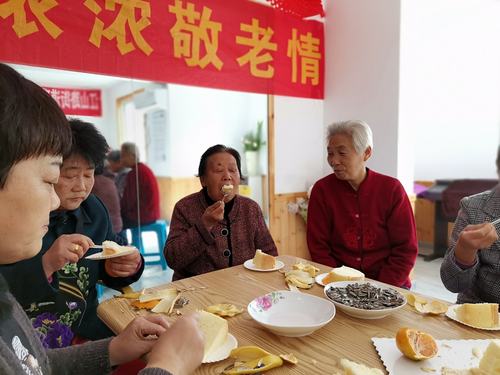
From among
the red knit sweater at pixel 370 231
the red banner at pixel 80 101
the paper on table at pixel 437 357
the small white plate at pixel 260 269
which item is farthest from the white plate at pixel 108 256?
the red banner at pixel 80 101

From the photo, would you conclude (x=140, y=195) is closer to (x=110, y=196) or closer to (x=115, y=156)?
(x=110, y=196)

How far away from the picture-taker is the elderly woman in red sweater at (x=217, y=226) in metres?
1.86

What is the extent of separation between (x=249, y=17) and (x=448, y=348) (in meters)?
3.11

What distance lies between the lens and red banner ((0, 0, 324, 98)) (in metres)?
2.32

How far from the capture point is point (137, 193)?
336 cm

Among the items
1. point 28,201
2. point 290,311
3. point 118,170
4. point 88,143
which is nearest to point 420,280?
point 290,311

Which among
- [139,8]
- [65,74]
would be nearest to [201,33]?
[139,8]

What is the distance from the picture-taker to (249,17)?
3234mm

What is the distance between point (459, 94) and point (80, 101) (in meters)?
4.96

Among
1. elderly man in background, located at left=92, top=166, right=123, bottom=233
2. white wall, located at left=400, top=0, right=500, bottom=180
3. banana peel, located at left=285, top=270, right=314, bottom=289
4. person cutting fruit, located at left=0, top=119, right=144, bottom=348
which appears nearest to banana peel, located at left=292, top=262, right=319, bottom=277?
banana peel, located at left=285, top=270, right=314, bottom=289

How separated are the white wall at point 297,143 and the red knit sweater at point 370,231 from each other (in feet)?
5.06

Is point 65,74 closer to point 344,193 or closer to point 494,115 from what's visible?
point 344,193

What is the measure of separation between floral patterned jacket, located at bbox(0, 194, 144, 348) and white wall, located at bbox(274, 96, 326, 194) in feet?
7.59

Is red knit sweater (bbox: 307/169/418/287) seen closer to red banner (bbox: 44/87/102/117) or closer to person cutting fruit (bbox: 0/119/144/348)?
person cutting fruit (bbox: 0/119/144/348)
